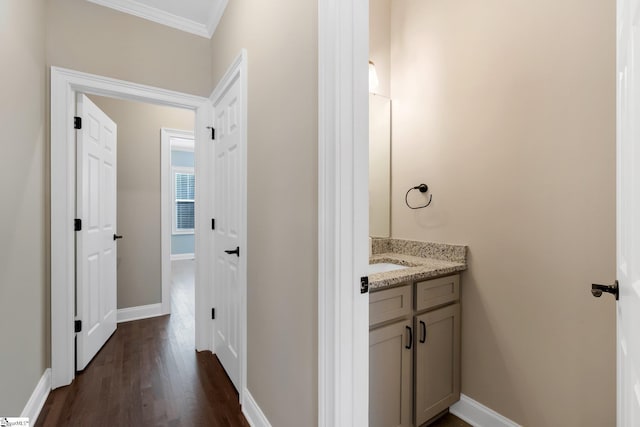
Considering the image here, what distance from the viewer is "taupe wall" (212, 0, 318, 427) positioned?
118 cm

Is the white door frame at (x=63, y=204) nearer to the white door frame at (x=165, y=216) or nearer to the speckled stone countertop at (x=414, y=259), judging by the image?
the white door frame at (x=165, y=216)

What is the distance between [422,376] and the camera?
1.59 m

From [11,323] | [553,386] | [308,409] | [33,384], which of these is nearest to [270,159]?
[308,409]

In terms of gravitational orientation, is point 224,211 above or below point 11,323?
above

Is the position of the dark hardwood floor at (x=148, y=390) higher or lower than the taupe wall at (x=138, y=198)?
lower

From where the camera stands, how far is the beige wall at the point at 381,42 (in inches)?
87.0

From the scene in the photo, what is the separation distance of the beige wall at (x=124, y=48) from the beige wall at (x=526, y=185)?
179cm

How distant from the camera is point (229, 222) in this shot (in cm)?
215

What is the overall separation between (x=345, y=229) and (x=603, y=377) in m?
1.37

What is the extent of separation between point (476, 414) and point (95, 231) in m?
3.02

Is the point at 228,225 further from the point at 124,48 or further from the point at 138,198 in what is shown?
the point at 138,198

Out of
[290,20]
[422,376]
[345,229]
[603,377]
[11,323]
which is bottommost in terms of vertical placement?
[422,376]

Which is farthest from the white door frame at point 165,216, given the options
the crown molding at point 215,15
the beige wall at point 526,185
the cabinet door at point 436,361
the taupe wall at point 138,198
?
the cabinet door at point 436,361

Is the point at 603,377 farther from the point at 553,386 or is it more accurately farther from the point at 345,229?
the point at 345,229
